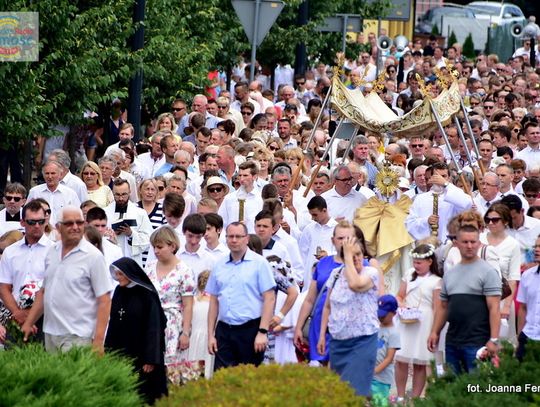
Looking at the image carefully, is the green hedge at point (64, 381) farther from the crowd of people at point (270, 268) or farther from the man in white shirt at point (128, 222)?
the man in white shirt at point (128, 222)

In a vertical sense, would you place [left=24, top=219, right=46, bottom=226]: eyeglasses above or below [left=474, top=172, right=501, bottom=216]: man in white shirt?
above

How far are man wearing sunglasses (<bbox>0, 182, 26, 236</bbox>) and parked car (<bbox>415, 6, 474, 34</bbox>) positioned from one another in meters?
50.8

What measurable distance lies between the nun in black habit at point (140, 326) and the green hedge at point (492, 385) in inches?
90.7

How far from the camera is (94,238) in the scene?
1370 cm

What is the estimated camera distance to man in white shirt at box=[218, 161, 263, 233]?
58.3 ft

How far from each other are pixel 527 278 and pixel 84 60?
870 cm

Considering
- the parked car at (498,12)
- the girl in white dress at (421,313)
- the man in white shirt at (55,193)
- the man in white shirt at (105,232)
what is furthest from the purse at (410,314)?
the parked car at (498,12)

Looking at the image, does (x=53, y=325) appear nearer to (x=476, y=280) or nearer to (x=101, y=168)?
(x=476, y=280)

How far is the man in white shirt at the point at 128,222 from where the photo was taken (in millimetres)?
16469

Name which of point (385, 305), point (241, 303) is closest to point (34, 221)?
point (241, 303)

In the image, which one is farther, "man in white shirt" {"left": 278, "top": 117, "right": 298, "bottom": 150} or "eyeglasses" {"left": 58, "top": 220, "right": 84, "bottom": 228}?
"man in white shirt" {"left": 278, "top": 117, "right": 298, "bottom": 150}

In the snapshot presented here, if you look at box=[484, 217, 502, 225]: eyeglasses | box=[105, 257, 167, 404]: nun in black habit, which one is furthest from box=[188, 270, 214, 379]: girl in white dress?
box=[484, 217, 502, 225]: eyeglasses

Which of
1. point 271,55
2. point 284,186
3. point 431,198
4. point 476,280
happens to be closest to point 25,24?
point 284,186

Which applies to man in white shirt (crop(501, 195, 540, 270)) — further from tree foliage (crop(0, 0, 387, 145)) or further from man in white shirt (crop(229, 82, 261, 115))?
man in white shirt (crop(229, 82, 261, 115))
